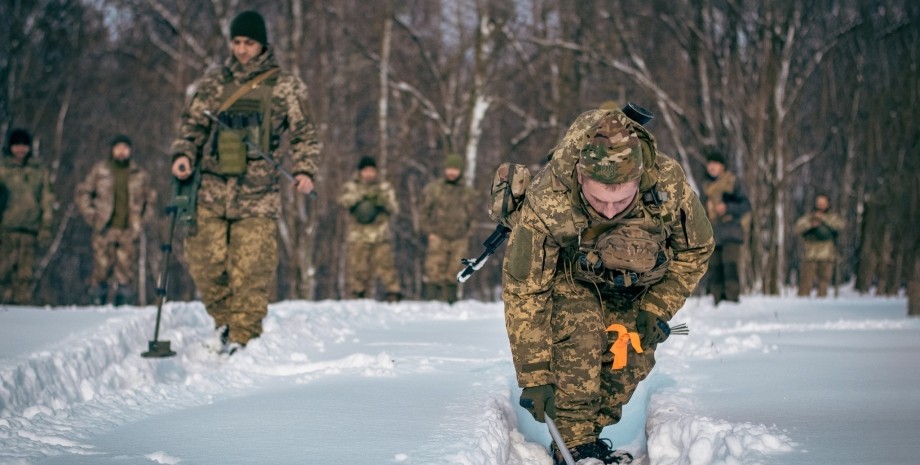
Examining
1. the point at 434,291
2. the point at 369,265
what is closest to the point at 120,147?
the point at 369,265

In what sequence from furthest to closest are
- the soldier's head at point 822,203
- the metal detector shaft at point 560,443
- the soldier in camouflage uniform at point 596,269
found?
the soldier's head at point 822,203 → the metal detector shaft at point 560,443 → the soldier in camouflage uniform at point 596,269

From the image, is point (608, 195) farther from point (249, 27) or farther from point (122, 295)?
point (122, 295)

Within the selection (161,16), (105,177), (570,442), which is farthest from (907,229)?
(161,16)

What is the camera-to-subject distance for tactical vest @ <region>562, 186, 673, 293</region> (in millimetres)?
3637

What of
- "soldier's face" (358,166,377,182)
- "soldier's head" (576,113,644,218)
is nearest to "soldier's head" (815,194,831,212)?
"soldier's face" (358,166,377,182)

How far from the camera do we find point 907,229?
962 cm

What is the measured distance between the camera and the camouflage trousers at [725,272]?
34.8 feet

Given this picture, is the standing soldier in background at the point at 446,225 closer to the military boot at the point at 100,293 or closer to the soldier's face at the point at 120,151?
the soldier's face at the point at 120,151

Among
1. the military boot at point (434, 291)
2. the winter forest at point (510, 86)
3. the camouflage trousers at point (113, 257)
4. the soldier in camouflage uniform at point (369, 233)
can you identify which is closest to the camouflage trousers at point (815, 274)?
the winter forest at point (510, 86)

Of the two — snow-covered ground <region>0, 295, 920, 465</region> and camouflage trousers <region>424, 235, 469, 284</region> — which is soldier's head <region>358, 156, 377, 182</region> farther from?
snow-covered ground <region>0, 295, 920, 465</region>

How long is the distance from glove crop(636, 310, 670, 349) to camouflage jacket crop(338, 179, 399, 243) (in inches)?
324

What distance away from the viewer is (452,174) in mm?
12055

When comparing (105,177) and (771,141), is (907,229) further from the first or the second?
(105,177)

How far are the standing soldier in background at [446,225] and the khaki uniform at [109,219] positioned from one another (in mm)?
3584
